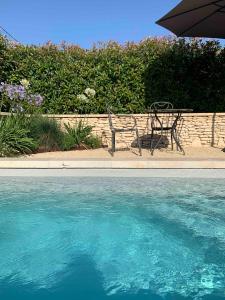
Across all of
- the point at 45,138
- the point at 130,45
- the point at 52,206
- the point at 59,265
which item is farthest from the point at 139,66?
the point at 59,265

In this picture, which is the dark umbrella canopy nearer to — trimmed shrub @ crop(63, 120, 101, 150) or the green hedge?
the green hedge

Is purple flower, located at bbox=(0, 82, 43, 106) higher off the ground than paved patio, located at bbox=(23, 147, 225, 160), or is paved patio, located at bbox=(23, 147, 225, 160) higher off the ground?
purple flower, located at bbox=(0, 82, 43, 106)

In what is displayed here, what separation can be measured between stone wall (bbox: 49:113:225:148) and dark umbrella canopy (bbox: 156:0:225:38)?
71.2 inches

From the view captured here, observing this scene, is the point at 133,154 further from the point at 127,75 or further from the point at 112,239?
the point at 112,239

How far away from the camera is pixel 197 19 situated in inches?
368

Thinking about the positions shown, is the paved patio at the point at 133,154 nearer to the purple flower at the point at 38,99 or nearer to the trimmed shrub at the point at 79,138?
the trimmed shrub at the point at 79,138

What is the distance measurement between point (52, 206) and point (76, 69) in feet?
20.2

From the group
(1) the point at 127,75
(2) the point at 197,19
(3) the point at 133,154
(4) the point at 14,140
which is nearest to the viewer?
(4) the point at 14,140

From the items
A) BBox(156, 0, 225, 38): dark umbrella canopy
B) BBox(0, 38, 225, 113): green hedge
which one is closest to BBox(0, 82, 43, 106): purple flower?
BBox(0, 38, 225, 113): green hedge

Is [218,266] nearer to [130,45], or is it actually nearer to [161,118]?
[161,118]

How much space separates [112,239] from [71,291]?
1341mm

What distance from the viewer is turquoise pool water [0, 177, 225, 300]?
3299mm

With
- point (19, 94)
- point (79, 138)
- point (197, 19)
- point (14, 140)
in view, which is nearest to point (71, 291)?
point (14, 140)

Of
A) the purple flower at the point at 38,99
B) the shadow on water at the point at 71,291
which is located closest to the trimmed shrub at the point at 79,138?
the purple flower at the point at 38,99
